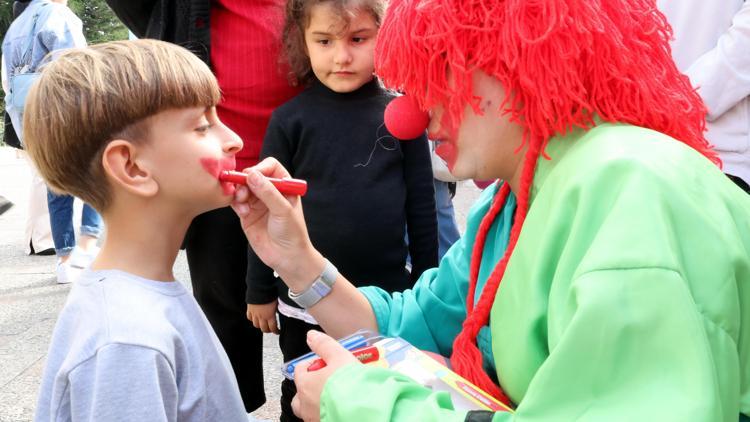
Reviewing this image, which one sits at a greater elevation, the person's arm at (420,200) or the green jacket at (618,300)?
the green jacket at (618,300)

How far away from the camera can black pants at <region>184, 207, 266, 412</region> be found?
211cm

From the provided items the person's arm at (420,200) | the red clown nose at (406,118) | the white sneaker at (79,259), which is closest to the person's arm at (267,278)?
the person's arm at (420,200)

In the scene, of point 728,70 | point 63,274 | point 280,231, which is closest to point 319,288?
point 280,231

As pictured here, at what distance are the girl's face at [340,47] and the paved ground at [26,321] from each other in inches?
48.6

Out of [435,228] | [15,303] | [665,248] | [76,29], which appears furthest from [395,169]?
[76,29]

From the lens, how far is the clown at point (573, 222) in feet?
2.67

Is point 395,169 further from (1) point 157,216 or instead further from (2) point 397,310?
(1) point 157,216

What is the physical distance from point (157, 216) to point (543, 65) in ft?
2.39

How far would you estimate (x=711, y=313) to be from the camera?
2.76 feet

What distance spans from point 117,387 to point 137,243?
30 centimetres

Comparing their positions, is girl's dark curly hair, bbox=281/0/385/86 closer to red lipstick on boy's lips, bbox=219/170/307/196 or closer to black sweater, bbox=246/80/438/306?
black sweater, bbox=246/80/438/306

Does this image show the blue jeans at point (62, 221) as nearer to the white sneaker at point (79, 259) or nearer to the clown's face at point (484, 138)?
the white sneaker at point (79, 259)

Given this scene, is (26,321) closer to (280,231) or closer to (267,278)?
(267,278)

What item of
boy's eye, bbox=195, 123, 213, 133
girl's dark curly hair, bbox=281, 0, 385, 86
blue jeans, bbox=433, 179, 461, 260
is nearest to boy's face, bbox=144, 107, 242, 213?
boy's eye, bbox=195, 123, 213, 133
